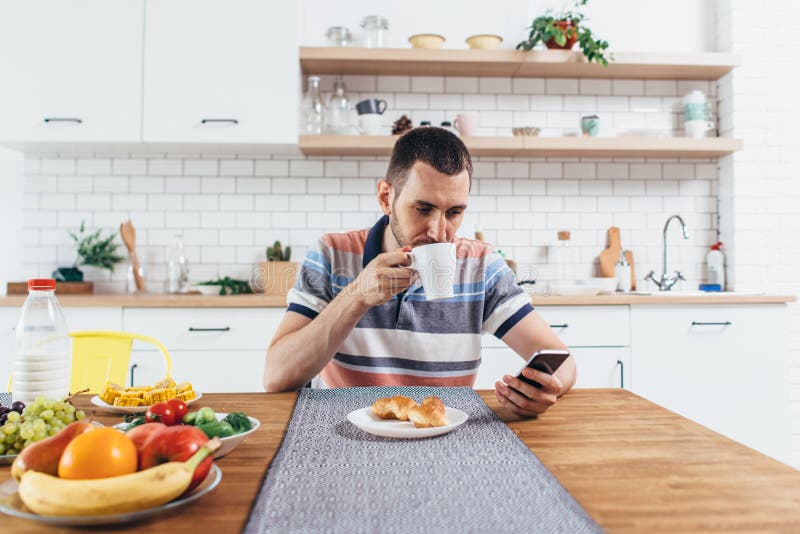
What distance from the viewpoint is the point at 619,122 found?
3.50 m

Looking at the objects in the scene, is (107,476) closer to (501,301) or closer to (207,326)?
(501,301)

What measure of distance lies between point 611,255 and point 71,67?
2.99 metres

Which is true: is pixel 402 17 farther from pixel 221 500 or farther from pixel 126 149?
pixel 221 500

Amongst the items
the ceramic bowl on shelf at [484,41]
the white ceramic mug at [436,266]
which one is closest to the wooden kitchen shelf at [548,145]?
the ceramic bowl on shelf at [484,41]

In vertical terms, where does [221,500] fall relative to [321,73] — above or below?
below

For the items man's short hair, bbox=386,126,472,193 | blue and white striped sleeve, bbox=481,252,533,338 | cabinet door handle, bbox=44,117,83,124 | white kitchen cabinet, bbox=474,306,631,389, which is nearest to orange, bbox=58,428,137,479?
man's short hair, bbox=386,126,472,193

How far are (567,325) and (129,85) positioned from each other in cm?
240

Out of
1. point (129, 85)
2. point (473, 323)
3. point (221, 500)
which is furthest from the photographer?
point (129, 85)

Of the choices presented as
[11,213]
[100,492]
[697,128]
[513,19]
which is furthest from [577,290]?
[11,213]

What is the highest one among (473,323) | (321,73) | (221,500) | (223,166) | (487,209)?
(321,73)

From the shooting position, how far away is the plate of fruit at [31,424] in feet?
2.89

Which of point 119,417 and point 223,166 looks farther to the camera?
point 223,166

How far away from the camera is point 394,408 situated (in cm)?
106

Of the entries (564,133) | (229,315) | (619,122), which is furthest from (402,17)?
(229,315)
